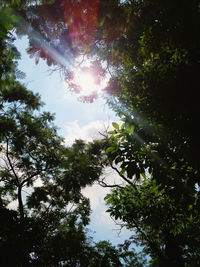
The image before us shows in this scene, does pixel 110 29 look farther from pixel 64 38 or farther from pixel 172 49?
pixel 64 38

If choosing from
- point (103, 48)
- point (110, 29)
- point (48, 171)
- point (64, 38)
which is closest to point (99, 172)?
point (48, 171)

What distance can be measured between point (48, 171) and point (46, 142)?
99.0 inches

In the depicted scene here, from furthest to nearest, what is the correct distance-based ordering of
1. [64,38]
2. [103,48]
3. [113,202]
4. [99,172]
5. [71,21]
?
[99,172]
[103,48]
[64,38]
[113,202]
[71,21]

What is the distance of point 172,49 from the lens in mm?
4965

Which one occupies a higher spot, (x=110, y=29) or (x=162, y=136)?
(x=110, y=29)

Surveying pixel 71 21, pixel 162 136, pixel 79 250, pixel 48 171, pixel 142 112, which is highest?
pixel 48 171

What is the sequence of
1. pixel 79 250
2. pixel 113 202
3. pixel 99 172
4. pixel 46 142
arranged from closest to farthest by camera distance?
pixel 113 202 < pixel 79 250 < pixel 46 142 < pixel 99 172

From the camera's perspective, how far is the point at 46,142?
52.1ft

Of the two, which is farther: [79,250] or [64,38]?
[79,250]

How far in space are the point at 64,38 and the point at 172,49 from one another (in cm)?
346

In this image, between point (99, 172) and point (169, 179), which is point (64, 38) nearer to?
point (169, 179)

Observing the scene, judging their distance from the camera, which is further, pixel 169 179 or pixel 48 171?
pixel 48 171

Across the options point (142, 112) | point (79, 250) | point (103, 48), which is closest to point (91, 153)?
point (79, 250)

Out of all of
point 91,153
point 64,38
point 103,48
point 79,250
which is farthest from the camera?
point 91,153
